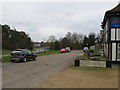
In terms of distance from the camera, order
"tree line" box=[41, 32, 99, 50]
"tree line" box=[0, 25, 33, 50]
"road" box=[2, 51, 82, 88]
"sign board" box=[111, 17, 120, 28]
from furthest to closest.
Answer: "tree line" box=[41, 32, 99, 50] → "tree line" box=[0, 25, 33, 50] → "sign board" box=[111, 17, 120, 28] → "road" box=[2, 51, 82, 88]

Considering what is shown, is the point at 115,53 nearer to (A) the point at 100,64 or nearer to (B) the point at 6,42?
Result: (A) the point at 100,64

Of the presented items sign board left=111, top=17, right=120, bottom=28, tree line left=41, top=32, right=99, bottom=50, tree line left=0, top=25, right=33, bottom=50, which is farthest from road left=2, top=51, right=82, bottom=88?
tree line left=41, top=32, right=99, bottom=50

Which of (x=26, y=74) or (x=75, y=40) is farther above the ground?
(x=75, y=40)

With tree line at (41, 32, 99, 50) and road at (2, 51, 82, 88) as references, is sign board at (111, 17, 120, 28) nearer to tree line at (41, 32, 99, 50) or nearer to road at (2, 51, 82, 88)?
road at (2, 51, 82, 88)

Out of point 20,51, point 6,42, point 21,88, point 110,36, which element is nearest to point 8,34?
point 6,42

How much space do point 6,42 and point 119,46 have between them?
38305 mm

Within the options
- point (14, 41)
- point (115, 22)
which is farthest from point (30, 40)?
point (115, 22)

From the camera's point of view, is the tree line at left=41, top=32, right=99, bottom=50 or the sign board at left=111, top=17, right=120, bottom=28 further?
the tree line at left=41, top=32, right=99, bottom=50

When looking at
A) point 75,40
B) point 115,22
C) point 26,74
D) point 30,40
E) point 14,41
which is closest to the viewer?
point 26,74

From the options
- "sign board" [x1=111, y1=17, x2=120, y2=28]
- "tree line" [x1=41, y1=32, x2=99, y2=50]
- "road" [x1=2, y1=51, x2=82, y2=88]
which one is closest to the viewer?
"road" [x1=2, y1=51, x2=82, y2=88]

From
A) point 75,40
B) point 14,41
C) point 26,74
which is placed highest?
point 75,40

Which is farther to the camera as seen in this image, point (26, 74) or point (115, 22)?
point (115, 22)

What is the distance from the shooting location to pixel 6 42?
4675cm

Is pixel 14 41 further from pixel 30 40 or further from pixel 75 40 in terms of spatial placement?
pixel 75 40
